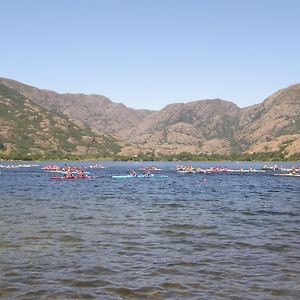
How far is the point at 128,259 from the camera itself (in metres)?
28.1

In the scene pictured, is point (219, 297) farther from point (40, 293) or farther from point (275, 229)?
point (275, 229)

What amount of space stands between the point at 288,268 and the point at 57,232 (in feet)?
65.0

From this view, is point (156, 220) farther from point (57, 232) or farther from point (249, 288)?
point (249, 288)

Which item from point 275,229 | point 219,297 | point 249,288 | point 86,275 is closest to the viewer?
point 219,297

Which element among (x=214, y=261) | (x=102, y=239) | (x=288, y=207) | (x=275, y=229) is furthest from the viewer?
(x=288, y=207)

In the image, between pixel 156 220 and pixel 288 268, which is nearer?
pixel 288 268

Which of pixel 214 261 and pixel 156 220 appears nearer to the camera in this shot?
pixel 214 261

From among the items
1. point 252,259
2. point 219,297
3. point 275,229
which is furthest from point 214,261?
point 275,229

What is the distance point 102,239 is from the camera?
115 ft

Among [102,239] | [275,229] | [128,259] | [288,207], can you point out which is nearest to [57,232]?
[102,239]

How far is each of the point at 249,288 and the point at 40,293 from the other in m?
10.2

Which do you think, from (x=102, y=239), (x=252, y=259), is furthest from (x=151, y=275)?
(x=102, y=239)

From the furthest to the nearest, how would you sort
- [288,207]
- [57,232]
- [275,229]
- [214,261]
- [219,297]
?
[288,207], [275,229], [57,232], [214,261], [219,297]

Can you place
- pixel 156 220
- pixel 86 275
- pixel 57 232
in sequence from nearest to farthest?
1. pixel 86 275
2. pixel 57 232
3. pixel 156 220
